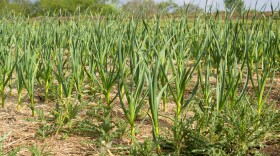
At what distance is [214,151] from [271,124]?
452 millimetres

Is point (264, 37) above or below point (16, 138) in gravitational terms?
above

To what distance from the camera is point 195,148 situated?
1.45 metres

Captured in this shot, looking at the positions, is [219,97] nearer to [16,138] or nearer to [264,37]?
[16,138]

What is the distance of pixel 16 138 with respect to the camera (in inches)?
69.4

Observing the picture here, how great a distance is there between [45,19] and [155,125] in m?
1.95

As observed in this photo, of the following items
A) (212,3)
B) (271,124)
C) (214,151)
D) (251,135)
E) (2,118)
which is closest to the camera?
(214,151)

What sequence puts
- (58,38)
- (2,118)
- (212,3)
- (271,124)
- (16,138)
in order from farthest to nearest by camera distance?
(58,38), (212,3), (2,118), (16,138), (271,124)

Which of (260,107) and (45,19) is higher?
(45,19)

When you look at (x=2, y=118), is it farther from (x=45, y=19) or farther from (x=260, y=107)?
(x=260, y=107)

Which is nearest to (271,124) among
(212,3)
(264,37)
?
(212,3)

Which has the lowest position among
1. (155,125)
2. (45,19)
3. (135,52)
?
(155,125)

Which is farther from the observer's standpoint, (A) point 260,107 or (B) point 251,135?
(A) point 260,107

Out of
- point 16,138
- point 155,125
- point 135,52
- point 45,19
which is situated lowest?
point 16,138

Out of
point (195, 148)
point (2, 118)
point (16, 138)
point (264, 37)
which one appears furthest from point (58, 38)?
point (195, 148)
